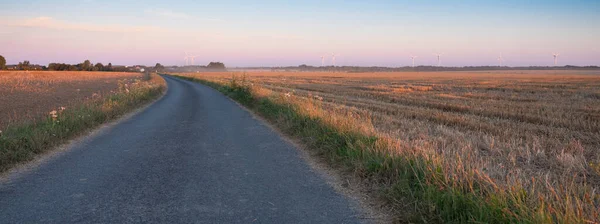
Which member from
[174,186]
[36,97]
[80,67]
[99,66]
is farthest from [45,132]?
[99,66]

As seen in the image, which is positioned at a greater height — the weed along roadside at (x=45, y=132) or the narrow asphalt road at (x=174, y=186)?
the weed along roadside at (x=45, y=132)

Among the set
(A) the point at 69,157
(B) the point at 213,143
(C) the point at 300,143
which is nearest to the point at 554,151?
(C) the point at 300,143

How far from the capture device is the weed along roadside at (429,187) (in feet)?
13.1

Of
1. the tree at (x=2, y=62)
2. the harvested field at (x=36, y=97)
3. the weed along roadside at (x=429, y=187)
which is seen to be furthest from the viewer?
the tree at (x=2, y=62)

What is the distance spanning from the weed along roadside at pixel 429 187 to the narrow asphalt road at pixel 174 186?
0.64m

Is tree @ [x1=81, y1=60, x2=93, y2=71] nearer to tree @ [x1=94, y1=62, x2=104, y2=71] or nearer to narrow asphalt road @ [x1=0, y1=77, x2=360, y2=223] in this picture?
tree @ [x1=94, y1=62, x2=104, y2=71]

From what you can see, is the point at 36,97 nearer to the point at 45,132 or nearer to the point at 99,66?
the point at 45,132

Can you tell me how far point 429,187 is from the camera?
15.8 feet

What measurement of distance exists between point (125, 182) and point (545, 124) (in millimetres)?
13874

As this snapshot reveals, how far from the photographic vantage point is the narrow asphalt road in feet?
15.3

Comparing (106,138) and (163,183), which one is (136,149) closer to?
(106,138)

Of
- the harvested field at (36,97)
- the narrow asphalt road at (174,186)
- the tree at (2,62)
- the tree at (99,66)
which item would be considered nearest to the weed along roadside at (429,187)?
the narrow asphalt road at (174,186)

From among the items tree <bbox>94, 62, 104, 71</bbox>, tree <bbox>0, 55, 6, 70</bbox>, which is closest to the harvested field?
tree <bbox>0, 55, 6, 70</bbox>

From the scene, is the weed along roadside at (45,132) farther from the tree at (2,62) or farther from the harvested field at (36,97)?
the tree at (2,62)
